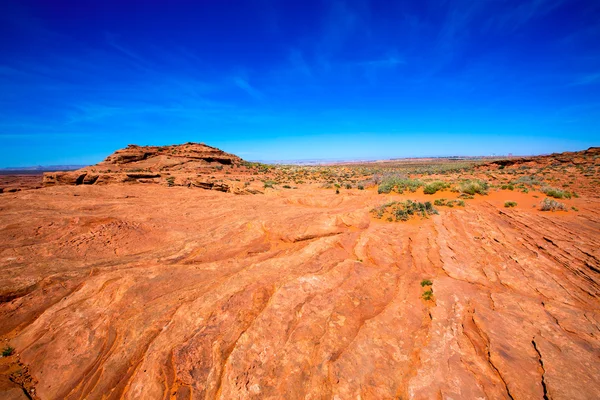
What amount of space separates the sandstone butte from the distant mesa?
29.5 feet

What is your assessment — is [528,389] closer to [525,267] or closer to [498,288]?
[498,288]

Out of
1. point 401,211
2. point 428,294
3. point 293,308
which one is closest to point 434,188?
point 401,211

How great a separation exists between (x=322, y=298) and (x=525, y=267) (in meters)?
6.30

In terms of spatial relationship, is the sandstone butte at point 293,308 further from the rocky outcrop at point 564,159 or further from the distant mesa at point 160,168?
the rocky outcrop at point 564,159

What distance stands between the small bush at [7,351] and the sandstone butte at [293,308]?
80 millimetres

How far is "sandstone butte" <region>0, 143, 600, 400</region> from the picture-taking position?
13.9 feet

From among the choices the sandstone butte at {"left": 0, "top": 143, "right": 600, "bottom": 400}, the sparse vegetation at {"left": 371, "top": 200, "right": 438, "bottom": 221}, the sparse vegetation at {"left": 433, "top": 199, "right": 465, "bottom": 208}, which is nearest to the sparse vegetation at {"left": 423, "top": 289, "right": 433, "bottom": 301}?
the sandstone butte at {"left": 0, "top": 143, "right": 600, "bottom": 400}

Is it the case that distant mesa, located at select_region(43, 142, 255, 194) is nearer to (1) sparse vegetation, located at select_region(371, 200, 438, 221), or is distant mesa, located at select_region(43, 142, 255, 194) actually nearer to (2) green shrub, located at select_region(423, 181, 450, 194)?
(1) sparse vegetation, located at select_region(371, 200, 438, 221)

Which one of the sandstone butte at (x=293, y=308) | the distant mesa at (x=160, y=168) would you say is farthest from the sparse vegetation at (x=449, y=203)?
the distant mesa at (x=160, y=168)

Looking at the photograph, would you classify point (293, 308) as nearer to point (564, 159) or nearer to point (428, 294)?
point (428, 294)

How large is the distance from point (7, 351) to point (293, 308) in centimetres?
610

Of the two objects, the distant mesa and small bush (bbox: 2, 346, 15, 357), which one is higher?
the distant mesa

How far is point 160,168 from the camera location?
103ft

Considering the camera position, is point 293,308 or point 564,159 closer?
point 293,308
